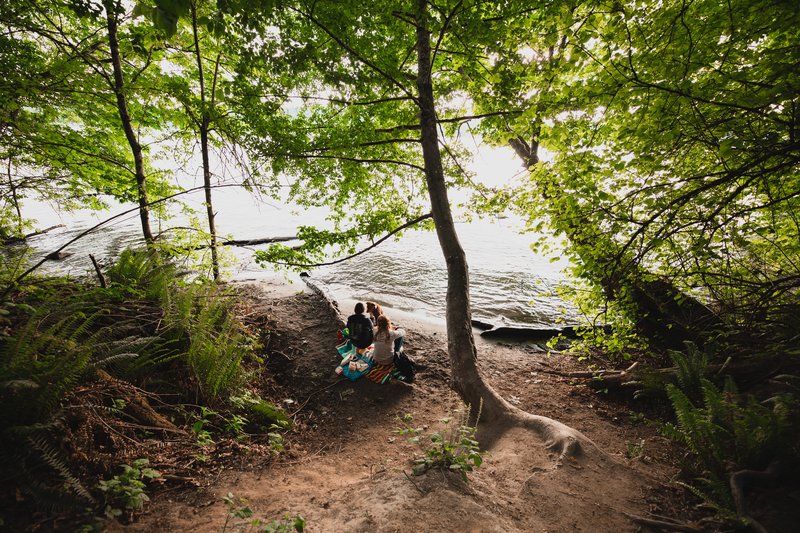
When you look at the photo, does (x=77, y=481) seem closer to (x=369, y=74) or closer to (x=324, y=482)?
(x=324, y=482)

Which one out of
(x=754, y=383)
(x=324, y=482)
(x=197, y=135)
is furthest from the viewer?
(x=197, y=135)

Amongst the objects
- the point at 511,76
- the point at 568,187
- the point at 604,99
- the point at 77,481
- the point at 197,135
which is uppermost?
the point at 197,135

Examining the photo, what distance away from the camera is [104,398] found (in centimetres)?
331

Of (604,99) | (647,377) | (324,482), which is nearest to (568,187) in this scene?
(604,99)

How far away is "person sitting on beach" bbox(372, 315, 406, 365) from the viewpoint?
6.30 m

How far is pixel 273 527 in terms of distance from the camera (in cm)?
232

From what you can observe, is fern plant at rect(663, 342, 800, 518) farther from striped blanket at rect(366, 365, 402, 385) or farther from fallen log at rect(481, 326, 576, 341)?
fallen log at rect(481, 326, 576, 341)

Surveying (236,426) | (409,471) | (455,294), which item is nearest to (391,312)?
(455,294)

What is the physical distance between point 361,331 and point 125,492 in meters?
4.39

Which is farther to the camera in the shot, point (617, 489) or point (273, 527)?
point (617, 489)

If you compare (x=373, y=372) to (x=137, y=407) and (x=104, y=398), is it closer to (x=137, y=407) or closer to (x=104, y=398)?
(x=137, y=407)

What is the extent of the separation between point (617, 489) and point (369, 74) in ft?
21.0

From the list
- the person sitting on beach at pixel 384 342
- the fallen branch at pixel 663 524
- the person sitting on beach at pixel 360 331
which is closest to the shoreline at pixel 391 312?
the person sitting on beach at pixel 360 331

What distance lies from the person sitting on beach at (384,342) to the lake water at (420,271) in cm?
417
